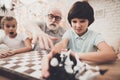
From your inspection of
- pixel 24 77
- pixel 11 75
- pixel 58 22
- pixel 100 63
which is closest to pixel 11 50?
pixel 11 75

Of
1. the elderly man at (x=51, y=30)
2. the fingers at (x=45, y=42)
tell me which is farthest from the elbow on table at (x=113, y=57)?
the fingers at (x=45, y=42)

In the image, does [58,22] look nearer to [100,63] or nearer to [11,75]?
[100,63]

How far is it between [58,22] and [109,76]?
0.99 metres

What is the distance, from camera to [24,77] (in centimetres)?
270

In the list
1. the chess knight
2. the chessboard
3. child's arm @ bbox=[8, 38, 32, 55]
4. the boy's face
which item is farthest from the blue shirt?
the boy's face

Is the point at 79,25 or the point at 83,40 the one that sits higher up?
the point at 79,25

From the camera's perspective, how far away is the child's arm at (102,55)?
2236 mm

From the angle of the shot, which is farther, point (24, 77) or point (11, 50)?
point (11, 50)

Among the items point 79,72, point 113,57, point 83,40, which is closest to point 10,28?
point 83,40

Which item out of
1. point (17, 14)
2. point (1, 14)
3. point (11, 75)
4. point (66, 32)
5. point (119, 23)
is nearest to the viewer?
point (119, 23)

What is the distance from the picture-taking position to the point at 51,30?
2.76m

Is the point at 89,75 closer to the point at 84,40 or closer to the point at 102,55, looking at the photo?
the point at 102,55

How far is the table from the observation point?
2.23 m

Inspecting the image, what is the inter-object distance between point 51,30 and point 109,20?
35.3 inches
